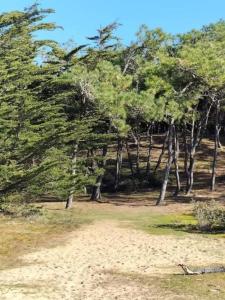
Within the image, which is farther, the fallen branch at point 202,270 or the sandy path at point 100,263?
the fallen branch at point 202,270

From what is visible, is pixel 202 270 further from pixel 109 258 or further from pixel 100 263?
pixel 109 258

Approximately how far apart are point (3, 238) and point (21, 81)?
6964mm

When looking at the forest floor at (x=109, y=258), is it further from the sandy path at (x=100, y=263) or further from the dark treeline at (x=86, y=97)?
the dark treeline at (x=86, y=97)

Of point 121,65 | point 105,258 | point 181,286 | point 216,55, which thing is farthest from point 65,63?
point 181,286

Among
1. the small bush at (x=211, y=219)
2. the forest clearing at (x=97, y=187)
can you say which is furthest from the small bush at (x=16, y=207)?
the small bush at (x=211, y=219)

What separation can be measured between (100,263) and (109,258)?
91 centimetres

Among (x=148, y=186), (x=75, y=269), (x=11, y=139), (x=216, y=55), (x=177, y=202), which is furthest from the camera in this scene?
(x=148, y=186)

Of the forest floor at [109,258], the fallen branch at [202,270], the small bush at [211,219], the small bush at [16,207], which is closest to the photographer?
the forest floor at [109,258]

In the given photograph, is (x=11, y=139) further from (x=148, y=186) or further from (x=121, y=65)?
(x=148, y=186)

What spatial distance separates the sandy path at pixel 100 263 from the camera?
45.6ft

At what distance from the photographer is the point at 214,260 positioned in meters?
17.8

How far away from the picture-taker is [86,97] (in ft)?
108

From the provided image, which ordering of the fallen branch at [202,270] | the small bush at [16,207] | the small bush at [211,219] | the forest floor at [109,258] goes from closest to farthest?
the forest floor at [109,258]
the fallen branch at [202,270]
the small bush at [16,207]
the small bush at [211,219]

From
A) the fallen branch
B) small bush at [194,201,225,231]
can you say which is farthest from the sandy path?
small bush at [194,201,225,231]
